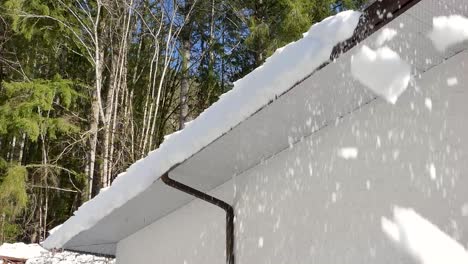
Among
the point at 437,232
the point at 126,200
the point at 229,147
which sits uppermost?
the point at 229,147

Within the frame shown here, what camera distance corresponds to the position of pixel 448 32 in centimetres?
270

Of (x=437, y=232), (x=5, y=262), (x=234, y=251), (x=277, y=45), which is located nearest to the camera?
(x=437, y=232)

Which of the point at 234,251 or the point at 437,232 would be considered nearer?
the point at 437,232

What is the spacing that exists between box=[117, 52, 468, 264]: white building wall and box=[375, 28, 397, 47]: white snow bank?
0.35 metres

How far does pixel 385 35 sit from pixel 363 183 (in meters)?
0.80

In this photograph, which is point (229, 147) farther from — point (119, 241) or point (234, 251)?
point (119, 241)

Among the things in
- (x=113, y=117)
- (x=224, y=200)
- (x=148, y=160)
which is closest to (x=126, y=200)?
(x=148, y=160)

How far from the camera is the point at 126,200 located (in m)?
3.68

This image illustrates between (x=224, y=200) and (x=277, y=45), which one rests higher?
(x=277, y=45)

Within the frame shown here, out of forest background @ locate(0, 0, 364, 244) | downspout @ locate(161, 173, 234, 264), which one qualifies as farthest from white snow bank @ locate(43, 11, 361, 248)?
forest background @ locate(0, 0, 364, 244)

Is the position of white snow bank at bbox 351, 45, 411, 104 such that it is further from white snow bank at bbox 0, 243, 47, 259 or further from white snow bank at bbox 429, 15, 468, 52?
white snow bank at bbox 0, 243, 47, 259

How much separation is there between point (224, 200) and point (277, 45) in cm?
776

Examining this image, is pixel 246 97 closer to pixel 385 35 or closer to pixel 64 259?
pixel 385 35

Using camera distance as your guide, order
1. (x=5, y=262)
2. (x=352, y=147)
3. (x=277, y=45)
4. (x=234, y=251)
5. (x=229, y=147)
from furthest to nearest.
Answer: (x=277, y=45) < (x=5, y=262) < (x=234, y=251) < (x=229, y=147) < (x=352, y=147)
